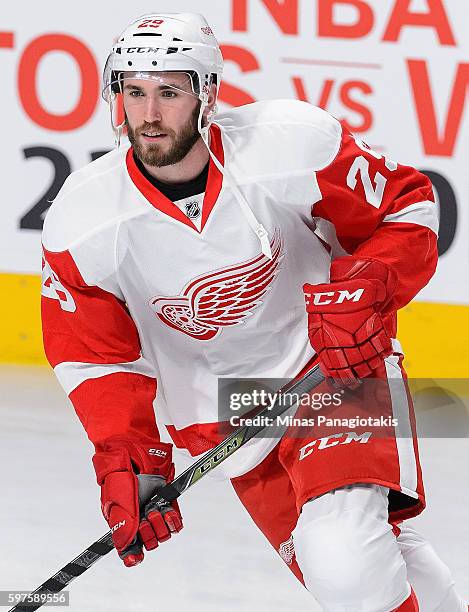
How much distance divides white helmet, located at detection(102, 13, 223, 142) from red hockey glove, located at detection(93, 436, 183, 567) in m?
0.55

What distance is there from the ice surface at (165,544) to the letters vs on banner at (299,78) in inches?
31.0

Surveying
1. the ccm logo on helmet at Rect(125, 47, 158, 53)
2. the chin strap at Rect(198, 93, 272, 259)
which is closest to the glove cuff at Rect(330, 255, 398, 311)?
the chin strap at Rect(198, 93, 272, 259)

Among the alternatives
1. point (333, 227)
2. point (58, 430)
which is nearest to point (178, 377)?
point (333, 227)

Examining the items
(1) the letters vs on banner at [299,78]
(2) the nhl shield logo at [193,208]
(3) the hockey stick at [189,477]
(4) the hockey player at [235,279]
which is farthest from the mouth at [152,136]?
(1) the letters vs on banner at [299,78]

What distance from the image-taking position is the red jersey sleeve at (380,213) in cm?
234

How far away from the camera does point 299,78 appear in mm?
4090

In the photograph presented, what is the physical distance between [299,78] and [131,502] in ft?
6.93

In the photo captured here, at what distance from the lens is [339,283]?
2.25 meters

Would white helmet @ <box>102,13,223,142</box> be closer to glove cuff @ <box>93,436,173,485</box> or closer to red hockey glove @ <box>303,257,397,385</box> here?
red hockey glove @ <box>303,257,397,385</box>

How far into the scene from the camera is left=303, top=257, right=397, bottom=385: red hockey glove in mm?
2225

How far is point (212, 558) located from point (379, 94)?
66.1 inches

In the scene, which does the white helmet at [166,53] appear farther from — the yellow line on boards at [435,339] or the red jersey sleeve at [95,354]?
Result: the yellow line on boards at [435,339]

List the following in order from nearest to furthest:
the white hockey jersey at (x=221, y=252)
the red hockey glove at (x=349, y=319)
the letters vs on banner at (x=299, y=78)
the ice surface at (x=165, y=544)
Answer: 1. the red hockey glove at (x=349, y=319)
2. the white hockey jersey at (x=221, y=252)
3. the ice surface at (x=165, y=544)
4. the letters vs on banner at (x=299, y=78)

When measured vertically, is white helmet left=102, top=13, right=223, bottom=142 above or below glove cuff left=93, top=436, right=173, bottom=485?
above
